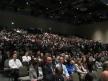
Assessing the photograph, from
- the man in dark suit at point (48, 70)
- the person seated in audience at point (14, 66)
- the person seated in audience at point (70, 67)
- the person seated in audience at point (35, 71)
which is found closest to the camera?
the man in dark suit at point (48, 70)

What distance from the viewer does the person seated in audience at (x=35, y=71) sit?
7.95m

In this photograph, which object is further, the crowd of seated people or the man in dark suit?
the crowd of seated people

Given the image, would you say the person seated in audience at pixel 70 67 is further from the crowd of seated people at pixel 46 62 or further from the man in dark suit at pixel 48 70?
the man in dark suit at pixel 48 70

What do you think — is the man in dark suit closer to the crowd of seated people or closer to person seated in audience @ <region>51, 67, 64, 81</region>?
the crowd of seated people

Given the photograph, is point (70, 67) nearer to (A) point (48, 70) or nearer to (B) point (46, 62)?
(B) point (46, 62)

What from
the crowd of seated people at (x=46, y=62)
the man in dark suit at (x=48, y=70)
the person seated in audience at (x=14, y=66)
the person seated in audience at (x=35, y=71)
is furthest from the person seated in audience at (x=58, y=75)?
the person seated in audience at (x=14, y=66)

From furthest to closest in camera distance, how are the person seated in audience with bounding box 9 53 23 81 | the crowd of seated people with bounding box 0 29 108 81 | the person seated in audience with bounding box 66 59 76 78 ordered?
the person seated in audience with bounding box 66 59 76 78 → the person seated in audience with bounding box 9 53 23 81 → the crowd of seated people with bounding box 0 29 108 81

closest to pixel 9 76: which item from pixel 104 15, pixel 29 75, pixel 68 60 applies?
pixel 29 75

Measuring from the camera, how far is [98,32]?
25703 millimetres

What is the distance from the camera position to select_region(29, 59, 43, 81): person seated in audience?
7949 millimetres

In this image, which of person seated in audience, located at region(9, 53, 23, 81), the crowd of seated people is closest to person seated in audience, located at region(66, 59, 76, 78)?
the crowd of seated people

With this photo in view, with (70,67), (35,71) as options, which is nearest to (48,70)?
(35,71)

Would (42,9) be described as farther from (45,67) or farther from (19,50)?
(45,67)

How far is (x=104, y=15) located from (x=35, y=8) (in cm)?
600
